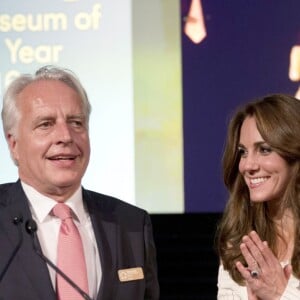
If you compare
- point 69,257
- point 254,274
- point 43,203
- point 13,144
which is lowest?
point 254,274

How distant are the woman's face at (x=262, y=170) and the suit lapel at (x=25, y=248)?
2.46 feet

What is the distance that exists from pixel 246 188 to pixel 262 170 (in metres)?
0.19

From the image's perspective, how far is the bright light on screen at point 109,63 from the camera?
4109mm

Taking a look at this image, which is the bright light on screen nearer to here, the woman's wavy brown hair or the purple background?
the purple background

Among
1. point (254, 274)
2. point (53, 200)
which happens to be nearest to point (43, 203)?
point (53, 200)

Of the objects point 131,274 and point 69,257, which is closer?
point 69,257

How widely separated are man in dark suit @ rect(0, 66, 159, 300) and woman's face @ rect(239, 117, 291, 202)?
→ 457 millimetres

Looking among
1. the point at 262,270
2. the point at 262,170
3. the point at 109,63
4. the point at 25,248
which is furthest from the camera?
the point at 109,63

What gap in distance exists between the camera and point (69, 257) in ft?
7.46

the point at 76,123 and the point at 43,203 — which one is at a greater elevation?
the point at 76,123

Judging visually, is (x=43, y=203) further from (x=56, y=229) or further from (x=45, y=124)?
(x=45, y=124)

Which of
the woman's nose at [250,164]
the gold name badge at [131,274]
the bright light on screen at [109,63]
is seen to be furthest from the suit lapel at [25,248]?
the bright light on screen at [109,63]

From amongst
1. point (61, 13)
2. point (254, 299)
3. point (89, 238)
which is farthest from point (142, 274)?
point (61, 13)

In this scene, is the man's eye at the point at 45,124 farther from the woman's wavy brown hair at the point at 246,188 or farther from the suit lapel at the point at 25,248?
the woman's wavy brown hair at the point at 246,188
